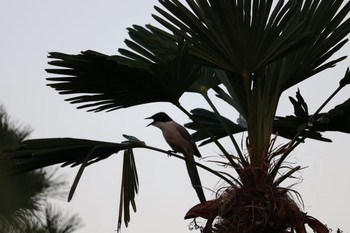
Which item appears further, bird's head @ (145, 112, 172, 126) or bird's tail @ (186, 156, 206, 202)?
bird's head @ (145, 112, 172, 126)

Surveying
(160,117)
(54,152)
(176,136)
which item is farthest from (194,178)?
(54,152)

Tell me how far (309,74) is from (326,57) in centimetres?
17

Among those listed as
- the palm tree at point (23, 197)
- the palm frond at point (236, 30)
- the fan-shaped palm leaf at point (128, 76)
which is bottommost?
the palm tree at point (23, 197)

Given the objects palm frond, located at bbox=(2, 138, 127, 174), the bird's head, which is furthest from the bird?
palm frond, located at bbox=(2, 138, 127, 174)

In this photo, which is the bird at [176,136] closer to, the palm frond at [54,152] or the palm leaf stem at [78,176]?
the palm frond at [54,152]

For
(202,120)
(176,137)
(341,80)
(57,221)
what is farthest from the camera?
(202,120)

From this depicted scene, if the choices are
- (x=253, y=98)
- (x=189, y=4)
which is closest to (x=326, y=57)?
(x=253, y=98)

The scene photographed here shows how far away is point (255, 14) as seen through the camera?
5.10m

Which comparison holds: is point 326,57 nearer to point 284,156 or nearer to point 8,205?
point 284,156

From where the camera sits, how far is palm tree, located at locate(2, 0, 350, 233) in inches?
198

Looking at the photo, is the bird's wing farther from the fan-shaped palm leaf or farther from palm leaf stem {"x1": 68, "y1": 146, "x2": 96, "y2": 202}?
palm leaf stem {"x1": 68, "y1": 146, "x2": 96, "y2": 202}

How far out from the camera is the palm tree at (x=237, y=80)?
16.5 ft

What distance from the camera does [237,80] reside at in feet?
18.7

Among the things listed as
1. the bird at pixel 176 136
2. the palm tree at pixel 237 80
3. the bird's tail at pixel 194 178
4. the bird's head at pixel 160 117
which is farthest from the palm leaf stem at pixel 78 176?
the bird's head at pixel 160 117
